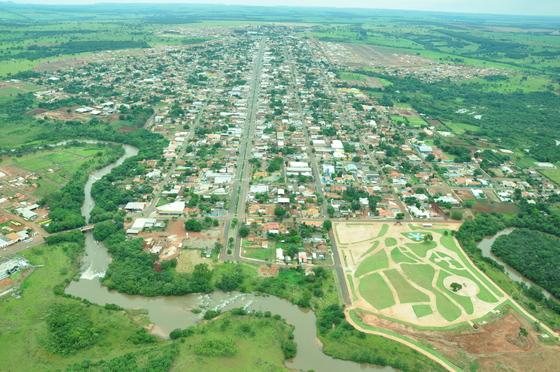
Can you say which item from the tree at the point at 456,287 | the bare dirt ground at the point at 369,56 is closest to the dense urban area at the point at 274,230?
the tree at the point at 456,287

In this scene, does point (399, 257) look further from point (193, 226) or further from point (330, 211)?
point (193, 226)

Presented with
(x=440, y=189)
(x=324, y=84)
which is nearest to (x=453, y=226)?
(x=440, y=189)

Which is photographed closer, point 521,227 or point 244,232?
point 244,232

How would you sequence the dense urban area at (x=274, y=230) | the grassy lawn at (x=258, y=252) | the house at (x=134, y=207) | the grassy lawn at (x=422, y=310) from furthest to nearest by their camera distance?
the house at (x=134, y=207) < the grassy lawn at (x=258, y=252) < the grassy lawn at (x=422, y=310) < the dense urban area at (x=274, y=230)

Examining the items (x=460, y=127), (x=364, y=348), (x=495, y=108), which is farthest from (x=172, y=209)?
(x=495, y=108)

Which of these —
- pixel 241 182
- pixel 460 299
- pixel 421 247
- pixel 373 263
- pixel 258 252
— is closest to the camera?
pixel 460 299

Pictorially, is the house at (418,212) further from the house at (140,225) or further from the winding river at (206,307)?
the house at (140,225)

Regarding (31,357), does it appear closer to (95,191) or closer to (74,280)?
(74,280)
